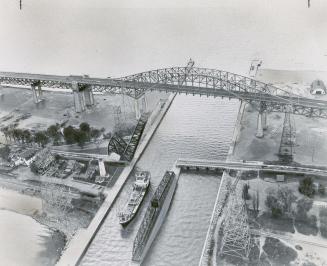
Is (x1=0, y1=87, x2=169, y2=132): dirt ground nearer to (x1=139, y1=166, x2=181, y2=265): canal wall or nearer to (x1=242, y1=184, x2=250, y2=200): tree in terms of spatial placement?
(x1=139, y1=166, x2=181, y2=265): canal wall

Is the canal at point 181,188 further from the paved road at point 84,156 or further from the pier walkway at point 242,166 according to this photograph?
the paved road at point 84,156

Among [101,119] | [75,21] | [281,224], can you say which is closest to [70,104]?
[101,119]

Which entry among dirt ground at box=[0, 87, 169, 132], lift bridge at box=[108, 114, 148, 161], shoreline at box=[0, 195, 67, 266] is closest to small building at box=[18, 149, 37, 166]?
dirt ground at box=[0, 87, 169, 132]

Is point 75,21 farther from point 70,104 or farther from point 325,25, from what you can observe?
point 325,25

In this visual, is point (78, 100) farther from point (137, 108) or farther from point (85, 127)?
point (137, 108)

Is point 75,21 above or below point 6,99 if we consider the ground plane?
above

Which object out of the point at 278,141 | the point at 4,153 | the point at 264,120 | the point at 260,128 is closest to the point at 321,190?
the point at 278,141
